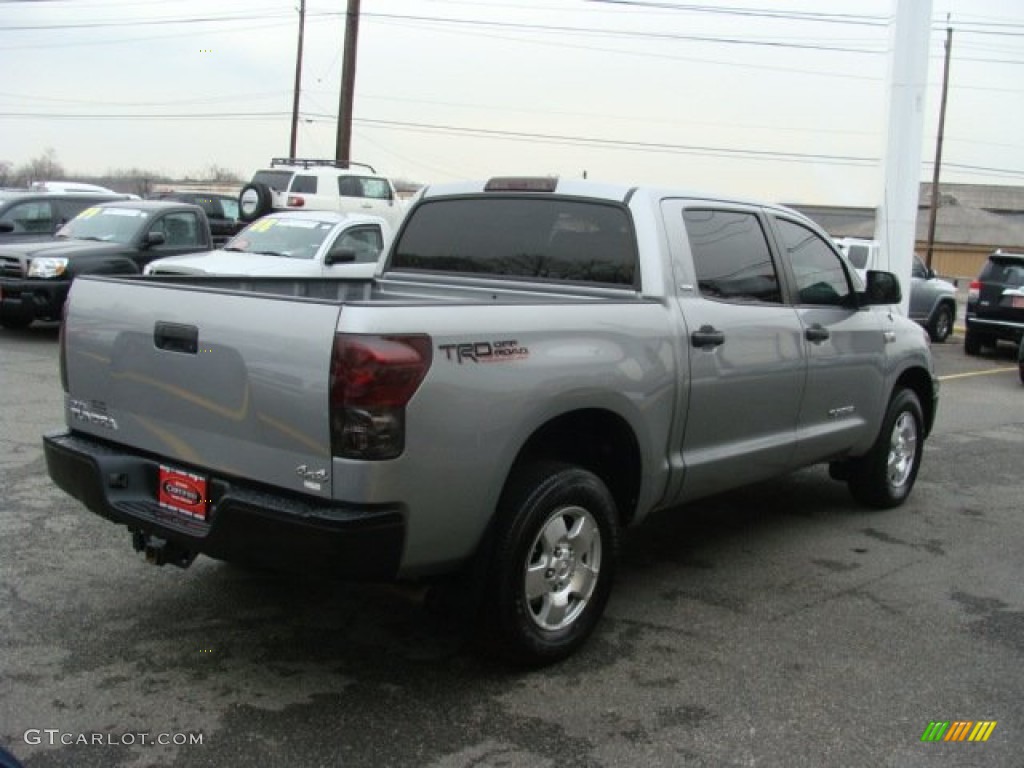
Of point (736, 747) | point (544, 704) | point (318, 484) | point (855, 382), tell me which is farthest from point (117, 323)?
point (855, 382)

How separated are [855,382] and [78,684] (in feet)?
14.0

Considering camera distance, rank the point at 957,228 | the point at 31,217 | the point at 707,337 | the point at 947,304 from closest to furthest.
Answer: the point at 707,337
the point at 31,217
the point at 947,304
the point at 957,228

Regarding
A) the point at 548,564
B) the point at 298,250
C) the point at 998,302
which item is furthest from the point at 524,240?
the point at 998,302

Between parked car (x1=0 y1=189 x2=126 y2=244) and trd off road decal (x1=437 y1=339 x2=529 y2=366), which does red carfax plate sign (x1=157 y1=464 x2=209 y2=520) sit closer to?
trd off road decal (x1=437 y1=339 x2=529 y2=366)

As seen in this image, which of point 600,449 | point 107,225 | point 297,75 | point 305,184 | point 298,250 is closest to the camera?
point 600,449

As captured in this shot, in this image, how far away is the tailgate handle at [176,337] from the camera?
3533 mm

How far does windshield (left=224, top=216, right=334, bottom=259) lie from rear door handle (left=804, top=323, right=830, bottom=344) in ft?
26.7

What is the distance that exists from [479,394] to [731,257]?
205 cm

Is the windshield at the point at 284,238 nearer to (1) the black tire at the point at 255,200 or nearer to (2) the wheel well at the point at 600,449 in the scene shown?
(1) the black tire at the point at 255,200

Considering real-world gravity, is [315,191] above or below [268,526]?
above

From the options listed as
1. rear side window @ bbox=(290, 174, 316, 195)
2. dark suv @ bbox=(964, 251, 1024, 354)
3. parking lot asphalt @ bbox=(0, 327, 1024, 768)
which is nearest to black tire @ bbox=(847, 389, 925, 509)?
parking lot asphalt @ bbox=(0, 327, 1024, 768)

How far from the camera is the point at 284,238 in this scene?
41.9ft

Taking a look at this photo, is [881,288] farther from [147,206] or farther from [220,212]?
[220,212]

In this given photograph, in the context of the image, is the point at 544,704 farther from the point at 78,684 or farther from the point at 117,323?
the point at 117,323
